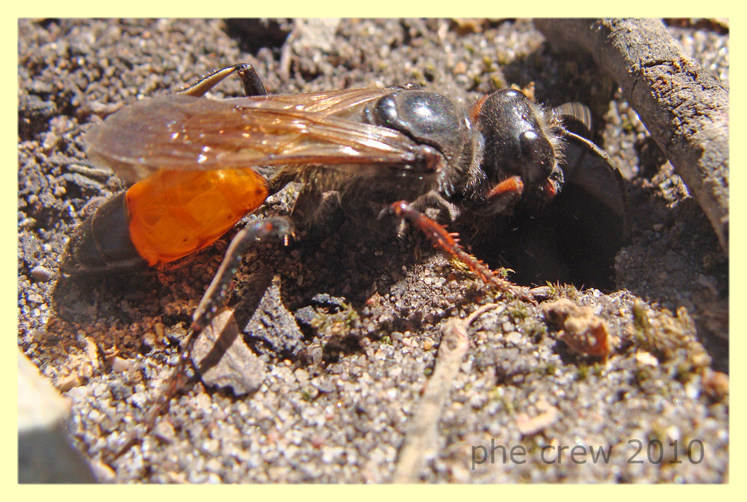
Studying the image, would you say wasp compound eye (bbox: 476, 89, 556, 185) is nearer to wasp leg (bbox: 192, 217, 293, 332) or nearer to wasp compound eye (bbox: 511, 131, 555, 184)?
wasp compound eye (bbox: 511, 131, 555, 184)

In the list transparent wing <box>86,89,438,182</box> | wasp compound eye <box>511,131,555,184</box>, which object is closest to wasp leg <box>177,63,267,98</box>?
Result: transparent wing <box>86,89,438,182</box>

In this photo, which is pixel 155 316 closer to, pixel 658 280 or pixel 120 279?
pixel 120 279

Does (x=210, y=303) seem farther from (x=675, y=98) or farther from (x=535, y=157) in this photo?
(x=675, y=98)

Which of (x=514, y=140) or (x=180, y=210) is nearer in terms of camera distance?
(x=180, y=210)

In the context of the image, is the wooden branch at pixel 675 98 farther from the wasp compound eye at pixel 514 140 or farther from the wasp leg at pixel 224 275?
the wasp leg at pixel 224 275

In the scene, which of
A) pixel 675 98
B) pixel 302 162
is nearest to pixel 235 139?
pixel 302 162

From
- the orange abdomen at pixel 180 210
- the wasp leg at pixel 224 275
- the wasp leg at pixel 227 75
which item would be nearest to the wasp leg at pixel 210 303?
the wasp leg at pixel 224 275

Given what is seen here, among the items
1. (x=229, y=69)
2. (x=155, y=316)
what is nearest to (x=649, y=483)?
(x=155, y=316)
